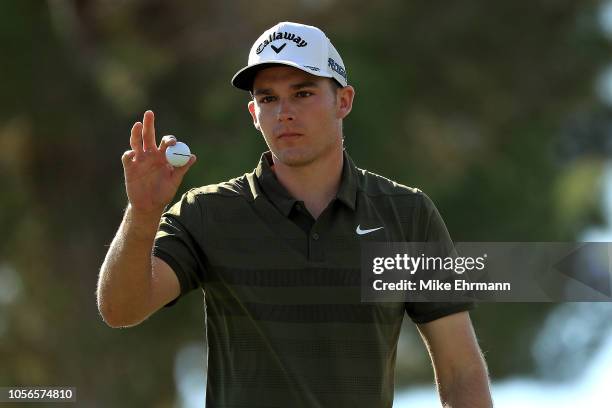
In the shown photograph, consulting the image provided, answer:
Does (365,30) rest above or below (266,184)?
above

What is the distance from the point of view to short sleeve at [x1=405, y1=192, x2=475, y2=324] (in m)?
4.37

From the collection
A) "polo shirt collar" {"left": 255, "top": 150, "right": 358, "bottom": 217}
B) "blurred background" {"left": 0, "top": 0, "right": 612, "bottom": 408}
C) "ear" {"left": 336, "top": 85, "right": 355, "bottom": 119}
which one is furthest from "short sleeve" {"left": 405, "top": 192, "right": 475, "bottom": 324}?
"blurred background" {"left": 0, "top": 0, "right": 612, "bottom": 408}

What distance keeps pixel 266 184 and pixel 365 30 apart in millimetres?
9413

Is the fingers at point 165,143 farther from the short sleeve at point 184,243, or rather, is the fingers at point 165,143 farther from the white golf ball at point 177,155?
the short sleeve at point 184,243

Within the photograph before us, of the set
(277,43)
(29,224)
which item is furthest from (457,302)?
(29,224)

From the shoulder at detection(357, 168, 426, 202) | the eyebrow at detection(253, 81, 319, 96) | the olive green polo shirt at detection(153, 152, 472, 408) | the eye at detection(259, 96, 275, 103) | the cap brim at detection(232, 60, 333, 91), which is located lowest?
the olive green polo shirt at detection(153, 152, 472, 408)

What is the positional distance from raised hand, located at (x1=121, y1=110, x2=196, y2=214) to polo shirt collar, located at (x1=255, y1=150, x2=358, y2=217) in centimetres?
54

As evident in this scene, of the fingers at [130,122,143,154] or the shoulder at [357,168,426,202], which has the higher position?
the shoulder at [357,168,426,202]

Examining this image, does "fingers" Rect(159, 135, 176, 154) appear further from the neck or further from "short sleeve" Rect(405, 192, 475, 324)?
"short sleeve" Rect(405, 192, 475, 324)

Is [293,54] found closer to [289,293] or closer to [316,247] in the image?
[316,247]

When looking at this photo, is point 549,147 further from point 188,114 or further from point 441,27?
point 188,114

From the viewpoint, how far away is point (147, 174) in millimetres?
3883

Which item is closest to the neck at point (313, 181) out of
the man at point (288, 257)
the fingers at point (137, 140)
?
the man at point (288, 257)

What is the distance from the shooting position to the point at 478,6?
44.5 ft
